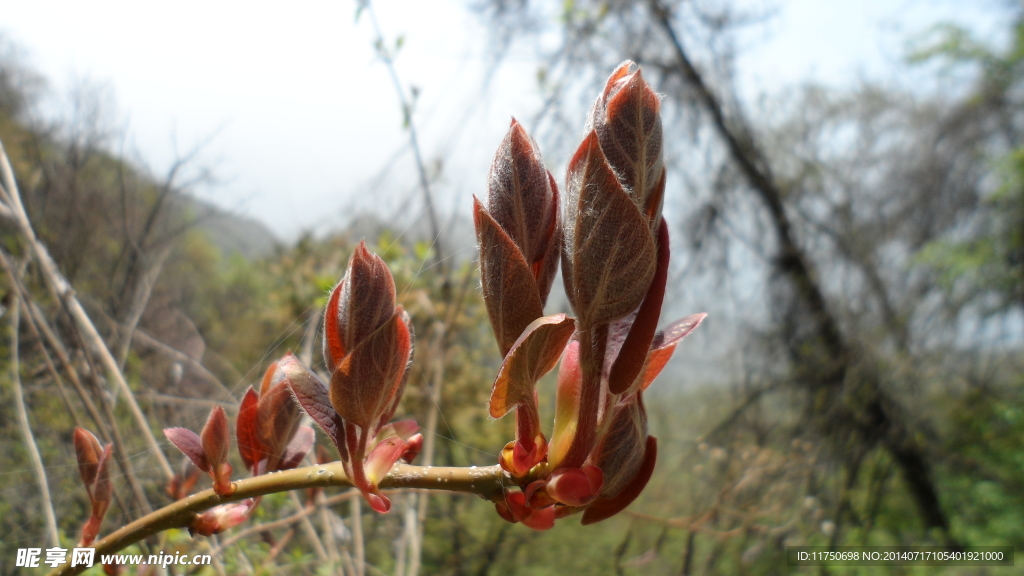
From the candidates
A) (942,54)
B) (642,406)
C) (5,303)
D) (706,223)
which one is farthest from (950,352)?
(5,303)

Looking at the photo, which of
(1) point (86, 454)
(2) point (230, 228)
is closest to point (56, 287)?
(1) point (86, 454)

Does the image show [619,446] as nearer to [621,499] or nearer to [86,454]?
[621,499]

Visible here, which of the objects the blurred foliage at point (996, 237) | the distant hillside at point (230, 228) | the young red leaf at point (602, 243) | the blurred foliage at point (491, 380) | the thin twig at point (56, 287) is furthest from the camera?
the blurred foliage at point (996, 237)

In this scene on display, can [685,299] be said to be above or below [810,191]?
below

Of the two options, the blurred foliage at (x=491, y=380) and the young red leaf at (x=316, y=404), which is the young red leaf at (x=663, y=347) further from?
the blurred foliage at (x=491, y=380)

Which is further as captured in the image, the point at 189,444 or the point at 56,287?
the point at 56,287

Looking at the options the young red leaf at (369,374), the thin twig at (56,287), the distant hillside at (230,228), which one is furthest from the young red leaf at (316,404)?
the distant hillside at (230,228)

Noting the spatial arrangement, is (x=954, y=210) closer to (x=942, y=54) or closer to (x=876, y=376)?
(x=942, y=54)

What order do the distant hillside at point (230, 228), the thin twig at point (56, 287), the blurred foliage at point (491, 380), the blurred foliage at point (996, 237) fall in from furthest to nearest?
the blurred foliage at point (996, 237), the distant hillside at point (230, 228), the blurred foliage at point (491, 380), the thin twig at point (56, 287)
